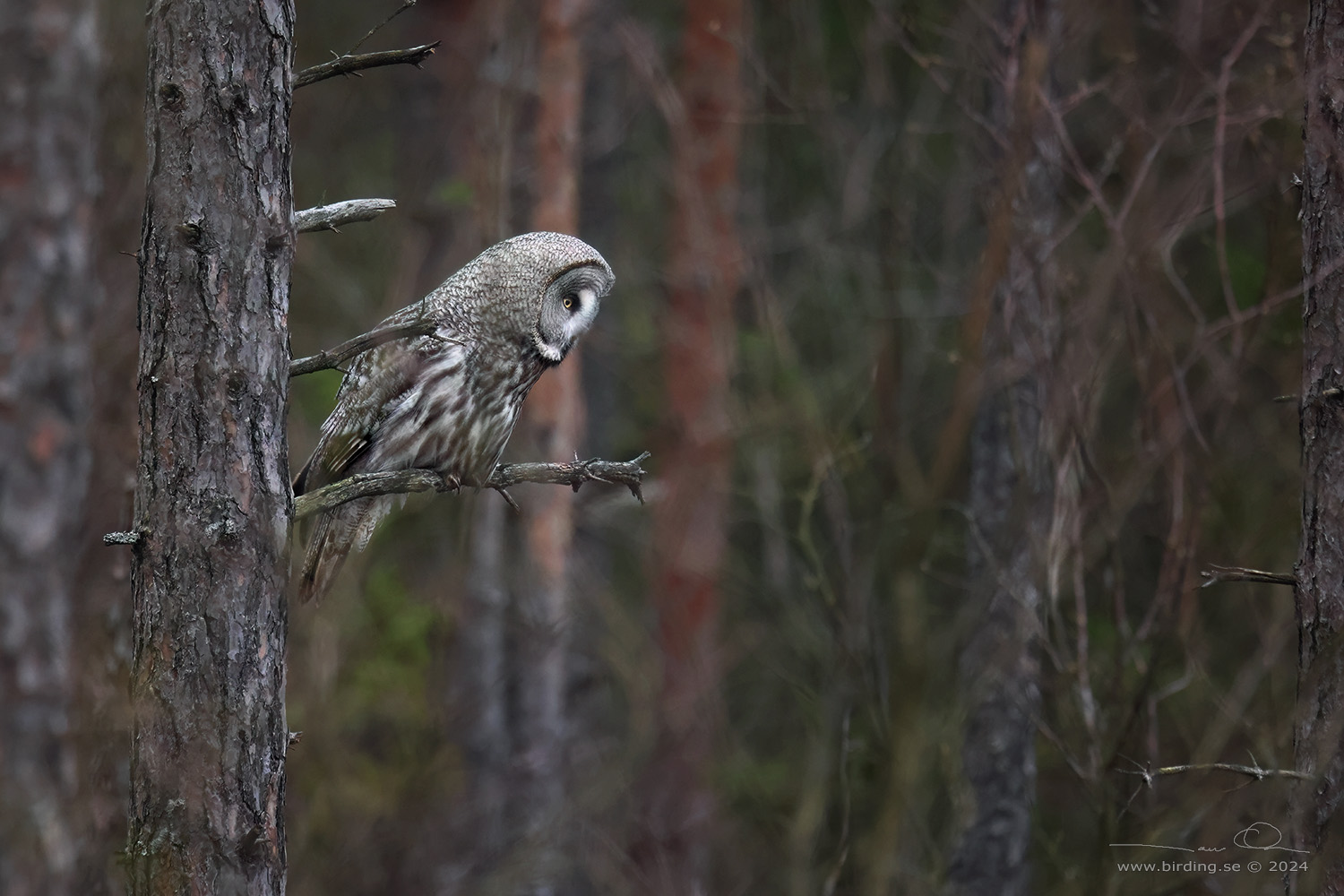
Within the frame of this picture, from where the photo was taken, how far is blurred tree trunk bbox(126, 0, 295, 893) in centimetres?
262

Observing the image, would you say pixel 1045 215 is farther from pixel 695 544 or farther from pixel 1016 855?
pixel 695 544

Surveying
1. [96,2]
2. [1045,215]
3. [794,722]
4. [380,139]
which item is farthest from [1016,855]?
[380,139]

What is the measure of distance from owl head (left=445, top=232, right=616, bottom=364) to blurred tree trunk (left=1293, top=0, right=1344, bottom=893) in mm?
2310

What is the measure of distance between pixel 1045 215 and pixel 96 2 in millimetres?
4292

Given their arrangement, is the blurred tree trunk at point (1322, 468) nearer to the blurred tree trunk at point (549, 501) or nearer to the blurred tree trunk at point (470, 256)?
the blurred tree trunk at point (470, 256)

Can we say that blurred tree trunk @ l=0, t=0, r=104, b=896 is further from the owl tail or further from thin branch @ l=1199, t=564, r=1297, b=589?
thin branch @ l=1199, t=564, r=1297, b=589

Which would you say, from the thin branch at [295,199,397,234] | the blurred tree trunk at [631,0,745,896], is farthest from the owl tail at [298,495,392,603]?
the blurred tree trunk at [631,0,745,896]

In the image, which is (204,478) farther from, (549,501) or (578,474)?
(549,501)

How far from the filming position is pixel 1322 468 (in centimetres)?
304

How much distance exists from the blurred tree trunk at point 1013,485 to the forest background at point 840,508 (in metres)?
0.02

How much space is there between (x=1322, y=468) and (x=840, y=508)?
9.44ft

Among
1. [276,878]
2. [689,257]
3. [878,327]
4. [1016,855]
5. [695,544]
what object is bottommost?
[1016,855]

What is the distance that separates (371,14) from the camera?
11.9 m
